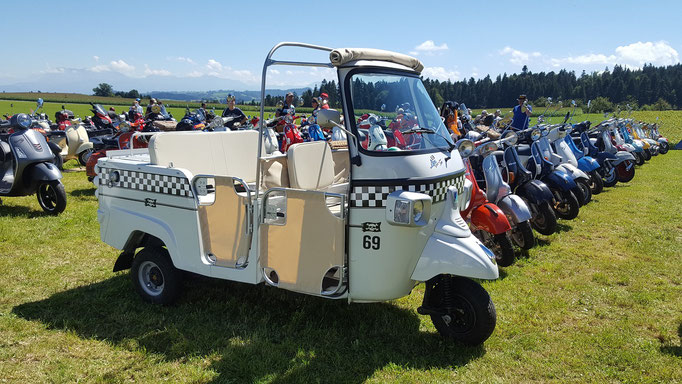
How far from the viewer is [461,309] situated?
11.6 feet

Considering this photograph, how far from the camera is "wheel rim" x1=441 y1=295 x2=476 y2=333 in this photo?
3473 mm

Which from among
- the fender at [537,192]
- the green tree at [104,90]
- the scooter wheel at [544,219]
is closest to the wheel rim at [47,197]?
the fender at [537,192]

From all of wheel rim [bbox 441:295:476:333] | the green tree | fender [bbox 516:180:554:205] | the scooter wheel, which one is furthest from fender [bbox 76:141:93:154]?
the green tree

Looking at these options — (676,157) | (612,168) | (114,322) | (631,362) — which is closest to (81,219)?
(114,322)

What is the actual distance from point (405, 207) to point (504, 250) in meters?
2.45

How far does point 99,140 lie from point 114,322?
27.2ft

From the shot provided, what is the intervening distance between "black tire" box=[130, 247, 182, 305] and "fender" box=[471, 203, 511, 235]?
9.78 ft

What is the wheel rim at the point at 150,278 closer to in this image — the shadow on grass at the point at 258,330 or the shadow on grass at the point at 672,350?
the shadow on grass at the point at 258,330

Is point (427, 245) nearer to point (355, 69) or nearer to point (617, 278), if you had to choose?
point (355, 69)

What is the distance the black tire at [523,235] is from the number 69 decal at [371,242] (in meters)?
2.84

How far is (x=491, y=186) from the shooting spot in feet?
18.7

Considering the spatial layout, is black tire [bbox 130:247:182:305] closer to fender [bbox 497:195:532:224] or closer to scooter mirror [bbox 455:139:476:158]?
scooter mirror [bbox 455:139:476:158]

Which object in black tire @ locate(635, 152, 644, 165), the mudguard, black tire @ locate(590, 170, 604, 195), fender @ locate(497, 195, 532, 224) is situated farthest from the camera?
black tire @ locate(635, 152, 644, 165)

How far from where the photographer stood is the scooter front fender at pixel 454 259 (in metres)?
3.26
